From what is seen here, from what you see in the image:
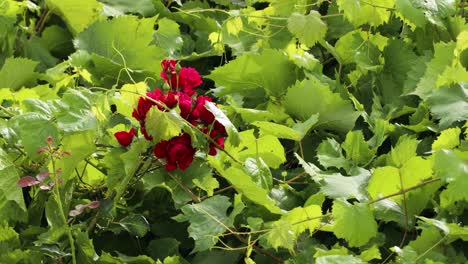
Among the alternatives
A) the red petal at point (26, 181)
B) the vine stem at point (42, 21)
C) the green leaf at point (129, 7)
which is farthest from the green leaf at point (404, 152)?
the vine stem at point (42, 21)

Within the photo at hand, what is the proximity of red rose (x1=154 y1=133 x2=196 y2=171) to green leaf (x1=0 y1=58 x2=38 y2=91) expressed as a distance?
2.56 feet

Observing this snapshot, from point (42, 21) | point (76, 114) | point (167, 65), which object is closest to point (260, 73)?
point (167, 65)

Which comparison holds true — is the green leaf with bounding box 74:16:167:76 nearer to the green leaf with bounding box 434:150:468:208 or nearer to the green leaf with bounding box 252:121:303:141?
the green leaf with bounding box 252:121:303:141

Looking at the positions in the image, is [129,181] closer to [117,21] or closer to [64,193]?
[64,193]

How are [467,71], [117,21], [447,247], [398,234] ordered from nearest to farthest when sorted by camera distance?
[447,247]
[398,234]
[467,71]
[117,21]

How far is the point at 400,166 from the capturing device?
1652mm

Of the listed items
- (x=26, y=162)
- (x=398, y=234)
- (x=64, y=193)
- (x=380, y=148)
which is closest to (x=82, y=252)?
(x=64, y=193)

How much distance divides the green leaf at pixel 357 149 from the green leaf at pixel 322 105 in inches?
4.0

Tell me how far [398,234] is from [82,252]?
0.57m

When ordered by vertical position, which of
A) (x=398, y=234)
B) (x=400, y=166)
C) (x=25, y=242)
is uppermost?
(x=400, y=166)

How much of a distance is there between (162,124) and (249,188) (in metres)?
0.19

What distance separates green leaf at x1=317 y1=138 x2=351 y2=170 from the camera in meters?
1.83

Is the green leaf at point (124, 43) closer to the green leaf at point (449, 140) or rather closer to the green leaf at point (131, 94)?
the green leaf at point (131, 94)

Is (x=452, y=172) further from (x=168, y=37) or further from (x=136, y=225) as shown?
(x=168, y=37)
